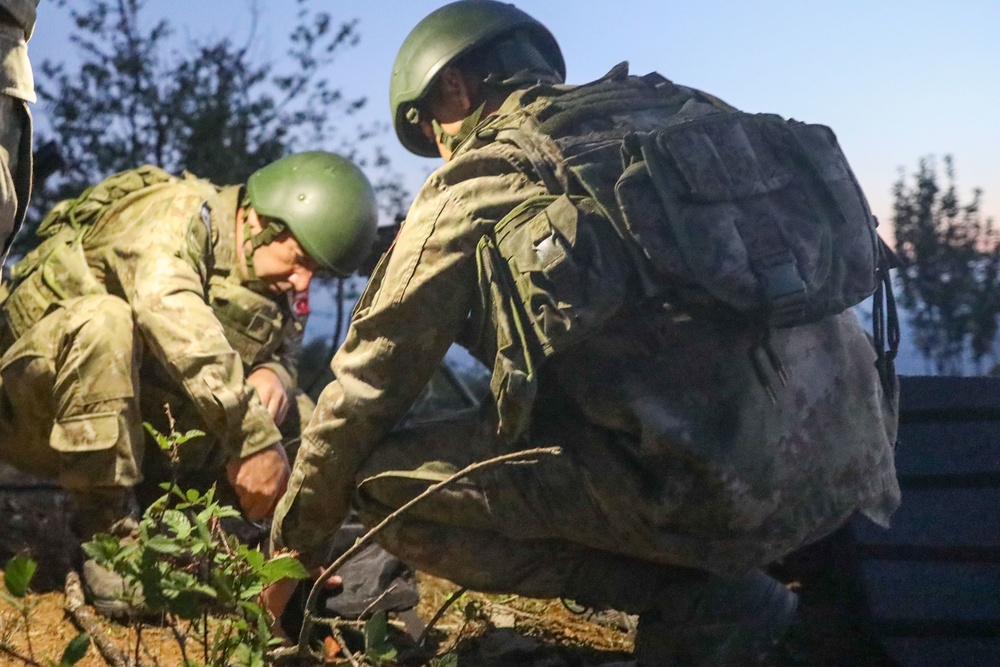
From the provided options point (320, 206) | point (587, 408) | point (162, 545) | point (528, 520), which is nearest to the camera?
point (162, 545)

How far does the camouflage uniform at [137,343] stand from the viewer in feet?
11.1

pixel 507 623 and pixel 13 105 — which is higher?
pixel 13 105

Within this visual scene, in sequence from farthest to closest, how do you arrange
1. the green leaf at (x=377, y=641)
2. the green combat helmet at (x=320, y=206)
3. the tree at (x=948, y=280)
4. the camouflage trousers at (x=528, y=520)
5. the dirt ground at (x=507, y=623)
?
1. the tree at (x=948, y=280)
2. the green combat helmet at (x=320, y=206)
3. the dirt ground at (x=507, y=623)
4. the camouflage trousers at (x=528, y=520)
5. the green leaf at (x=377, y=641)

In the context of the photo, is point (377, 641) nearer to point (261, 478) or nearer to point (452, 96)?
point (261, 478)

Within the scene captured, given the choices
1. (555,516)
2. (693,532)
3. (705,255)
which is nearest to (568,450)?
(555,516)

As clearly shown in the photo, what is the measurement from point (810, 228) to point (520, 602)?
1879 mm

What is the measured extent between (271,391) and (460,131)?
137 centimetres

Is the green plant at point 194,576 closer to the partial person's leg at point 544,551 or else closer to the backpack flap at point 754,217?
the partial person's leg at point 544,551

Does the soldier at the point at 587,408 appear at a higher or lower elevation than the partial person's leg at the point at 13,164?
lower

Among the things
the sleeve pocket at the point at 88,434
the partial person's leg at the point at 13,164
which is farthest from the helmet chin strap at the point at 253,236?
the partial person's leg at the point at 13,164

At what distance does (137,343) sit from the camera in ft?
12.0

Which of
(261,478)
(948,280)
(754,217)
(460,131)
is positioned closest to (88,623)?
(261,478)

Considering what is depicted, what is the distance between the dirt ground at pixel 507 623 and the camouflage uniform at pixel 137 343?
0.93ft

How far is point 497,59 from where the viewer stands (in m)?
3.03
